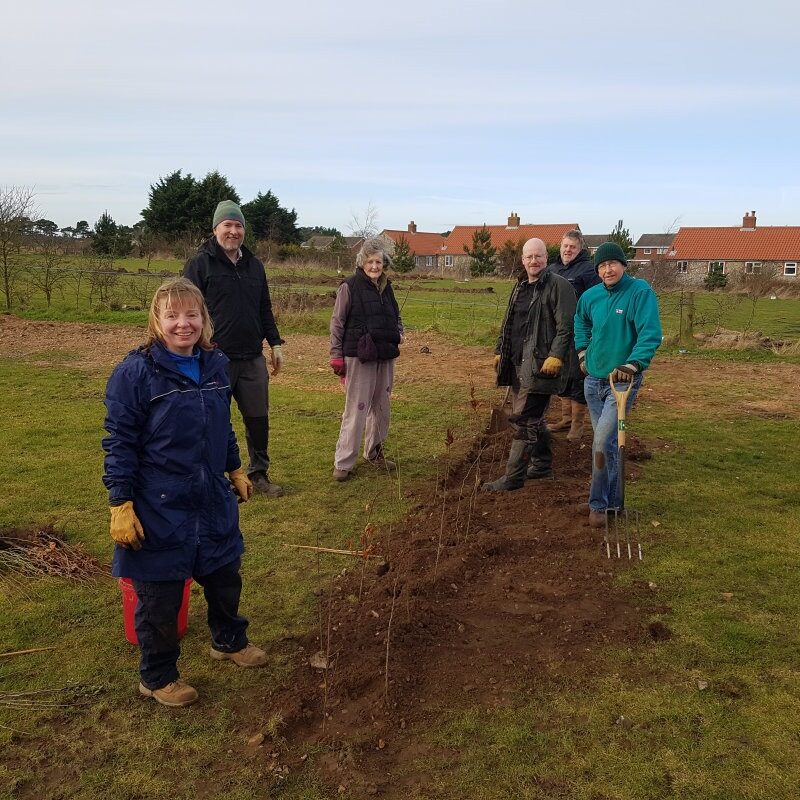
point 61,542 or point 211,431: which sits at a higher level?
point 211,431

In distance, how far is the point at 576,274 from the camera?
736 centimetres

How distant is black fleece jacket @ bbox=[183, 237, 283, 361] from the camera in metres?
5.54

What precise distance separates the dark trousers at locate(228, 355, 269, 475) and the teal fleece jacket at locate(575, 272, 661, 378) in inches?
106

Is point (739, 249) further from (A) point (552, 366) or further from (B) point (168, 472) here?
(B) point (168, 472)

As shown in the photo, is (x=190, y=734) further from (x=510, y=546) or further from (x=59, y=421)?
(x=59, y=421)

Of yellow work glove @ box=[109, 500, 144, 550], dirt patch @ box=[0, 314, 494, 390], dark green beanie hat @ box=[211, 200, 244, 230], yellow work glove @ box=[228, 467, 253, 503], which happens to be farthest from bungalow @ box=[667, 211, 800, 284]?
yellow work glove @ box=[109, 500, 144, 550]

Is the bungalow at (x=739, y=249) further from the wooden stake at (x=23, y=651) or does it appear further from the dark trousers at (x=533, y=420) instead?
the wooden stake at (x=23, y=651)

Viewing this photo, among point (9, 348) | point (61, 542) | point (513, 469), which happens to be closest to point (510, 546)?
point (513, 469)

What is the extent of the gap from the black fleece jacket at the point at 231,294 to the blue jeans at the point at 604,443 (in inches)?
109

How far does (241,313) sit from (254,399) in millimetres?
742

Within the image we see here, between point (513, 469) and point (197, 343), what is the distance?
347 cm

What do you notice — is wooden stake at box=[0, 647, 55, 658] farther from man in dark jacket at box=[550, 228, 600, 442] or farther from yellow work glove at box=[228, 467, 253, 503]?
man in dark jacket at box=[550, 228, 600, 442]

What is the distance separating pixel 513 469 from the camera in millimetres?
6047

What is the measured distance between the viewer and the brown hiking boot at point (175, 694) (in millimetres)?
3207
